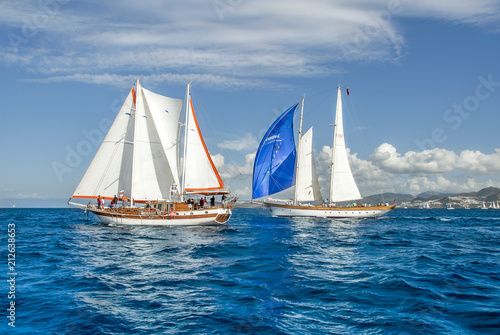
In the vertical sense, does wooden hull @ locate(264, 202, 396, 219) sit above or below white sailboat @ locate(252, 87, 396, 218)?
below

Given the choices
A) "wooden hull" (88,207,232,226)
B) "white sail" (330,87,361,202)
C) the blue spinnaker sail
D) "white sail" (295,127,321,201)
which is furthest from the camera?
"white sail" (330,87,361,202)

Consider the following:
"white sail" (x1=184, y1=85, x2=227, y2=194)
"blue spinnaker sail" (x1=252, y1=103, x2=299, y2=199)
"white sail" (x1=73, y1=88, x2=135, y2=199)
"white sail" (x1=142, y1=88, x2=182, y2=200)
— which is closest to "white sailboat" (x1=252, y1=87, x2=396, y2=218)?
"blue spinnaker sail" (x1=252, y1=103, x2=299, y2=199)

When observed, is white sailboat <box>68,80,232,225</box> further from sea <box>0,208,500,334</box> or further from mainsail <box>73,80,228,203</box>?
sea <box>0,208,500,334</box>

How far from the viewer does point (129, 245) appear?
29219mm

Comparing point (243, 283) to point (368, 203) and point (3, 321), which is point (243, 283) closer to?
point (3, 321)

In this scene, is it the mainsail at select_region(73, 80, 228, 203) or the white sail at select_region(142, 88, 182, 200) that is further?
the white sail at select_region(142, 88, 182, 200)

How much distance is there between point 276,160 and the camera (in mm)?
66000

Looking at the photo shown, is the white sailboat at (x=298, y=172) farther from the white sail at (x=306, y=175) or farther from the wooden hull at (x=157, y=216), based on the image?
the wooden hull at (x=157, y=216)

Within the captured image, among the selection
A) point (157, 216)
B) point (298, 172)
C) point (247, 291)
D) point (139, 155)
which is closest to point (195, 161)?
point (139, 155)

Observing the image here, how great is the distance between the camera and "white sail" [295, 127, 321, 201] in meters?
66.0

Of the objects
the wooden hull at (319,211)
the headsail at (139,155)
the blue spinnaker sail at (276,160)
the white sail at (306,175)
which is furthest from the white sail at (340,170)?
the headsail at (139,155)

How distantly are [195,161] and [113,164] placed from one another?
32.5ft

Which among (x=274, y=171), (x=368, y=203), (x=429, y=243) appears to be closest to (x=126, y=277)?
(x=429, y=243)

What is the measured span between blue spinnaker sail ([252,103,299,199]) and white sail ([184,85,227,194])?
66.0 feet
